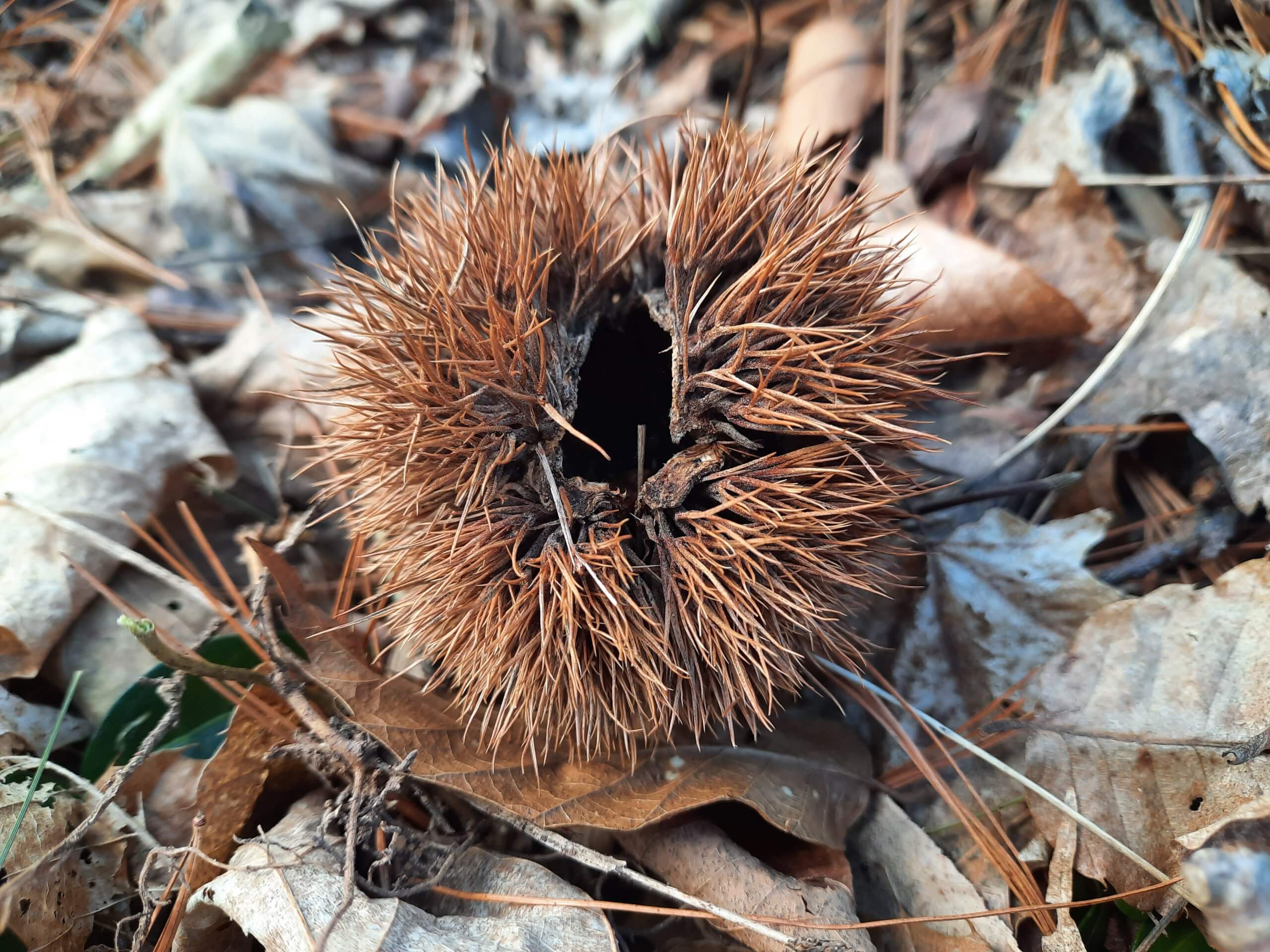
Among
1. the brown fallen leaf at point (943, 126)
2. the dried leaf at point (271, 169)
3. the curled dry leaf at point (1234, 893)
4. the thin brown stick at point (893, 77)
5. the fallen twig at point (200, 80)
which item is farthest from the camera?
the fallen twig at point (200, 80)

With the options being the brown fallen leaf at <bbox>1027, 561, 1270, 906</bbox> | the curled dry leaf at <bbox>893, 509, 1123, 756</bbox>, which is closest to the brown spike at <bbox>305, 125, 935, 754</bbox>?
the curled dry leaf at <bbox>893, 509, 1123, 756</bbox>

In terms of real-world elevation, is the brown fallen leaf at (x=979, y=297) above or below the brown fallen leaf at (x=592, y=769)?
above

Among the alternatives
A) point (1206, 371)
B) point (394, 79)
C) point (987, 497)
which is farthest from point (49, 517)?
A: point (1206, 371)

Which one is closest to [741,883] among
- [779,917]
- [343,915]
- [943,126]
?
[779,917]

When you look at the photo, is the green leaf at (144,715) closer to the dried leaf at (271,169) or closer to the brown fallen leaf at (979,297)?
the dried leaf at (271,169)

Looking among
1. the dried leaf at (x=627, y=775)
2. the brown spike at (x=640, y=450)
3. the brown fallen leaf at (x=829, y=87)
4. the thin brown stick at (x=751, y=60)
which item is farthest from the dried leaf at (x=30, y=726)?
the brown fallen leaf at (x=829, y=87)

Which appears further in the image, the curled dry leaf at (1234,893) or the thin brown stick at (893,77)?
the thin brown stick at (893,77)

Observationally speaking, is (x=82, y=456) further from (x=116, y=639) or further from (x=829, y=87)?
(x=829, y=87)
